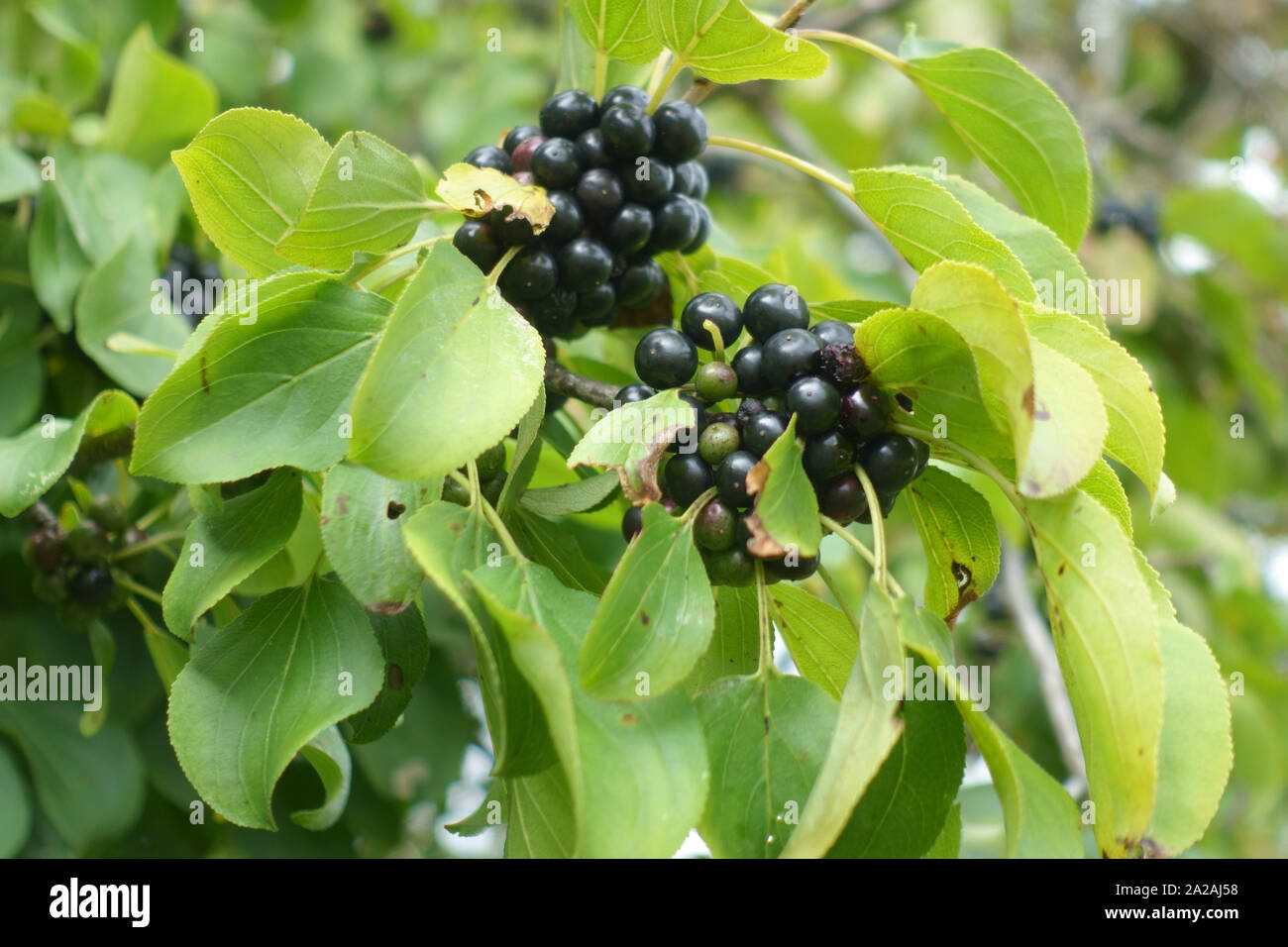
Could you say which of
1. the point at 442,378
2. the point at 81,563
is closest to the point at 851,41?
the point at 442,378

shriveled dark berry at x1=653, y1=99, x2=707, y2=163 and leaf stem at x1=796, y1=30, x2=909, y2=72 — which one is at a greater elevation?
leaf stem at x1=796, y1=30, x2=909, y2=72

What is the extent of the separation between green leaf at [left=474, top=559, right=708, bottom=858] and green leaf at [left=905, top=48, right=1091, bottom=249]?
0.79m

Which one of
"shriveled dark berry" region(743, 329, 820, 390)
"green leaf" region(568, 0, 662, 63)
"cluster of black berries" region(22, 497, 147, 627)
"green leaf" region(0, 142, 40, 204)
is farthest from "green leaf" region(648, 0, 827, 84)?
"green leaf" region(0, 142, 40, 204)

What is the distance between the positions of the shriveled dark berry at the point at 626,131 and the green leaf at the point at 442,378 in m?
0.28

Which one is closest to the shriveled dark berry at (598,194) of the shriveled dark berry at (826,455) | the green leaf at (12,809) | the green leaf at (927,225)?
the green leaf at (927,225)

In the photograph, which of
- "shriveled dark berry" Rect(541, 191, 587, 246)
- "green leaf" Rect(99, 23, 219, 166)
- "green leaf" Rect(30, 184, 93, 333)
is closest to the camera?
"shriveled dark berry" Rect(541, 191, 587, 246)

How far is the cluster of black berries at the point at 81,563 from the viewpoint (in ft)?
4.55

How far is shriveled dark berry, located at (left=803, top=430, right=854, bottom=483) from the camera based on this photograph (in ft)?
3.07

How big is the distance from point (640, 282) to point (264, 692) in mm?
577

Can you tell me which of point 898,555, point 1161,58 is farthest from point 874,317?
point 1161,58

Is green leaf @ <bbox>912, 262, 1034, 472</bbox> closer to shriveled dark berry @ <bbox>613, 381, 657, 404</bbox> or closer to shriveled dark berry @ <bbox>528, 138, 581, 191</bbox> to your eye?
shriveled dark berry @ <bbox>613, 381, 657, 404</bbox>

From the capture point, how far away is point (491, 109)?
2609mm

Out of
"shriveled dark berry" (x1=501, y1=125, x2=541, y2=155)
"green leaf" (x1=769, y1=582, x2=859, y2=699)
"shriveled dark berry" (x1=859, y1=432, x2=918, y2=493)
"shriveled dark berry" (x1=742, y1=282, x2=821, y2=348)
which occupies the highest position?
"shriveled dark berry" (x1=501, y1=125, x2=541, y2=155)

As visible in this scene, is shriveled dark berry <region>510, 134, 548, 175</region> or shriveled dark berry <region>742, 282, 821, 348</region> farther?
shriveled dark berry <region>510, 134, 548, 175</region>
